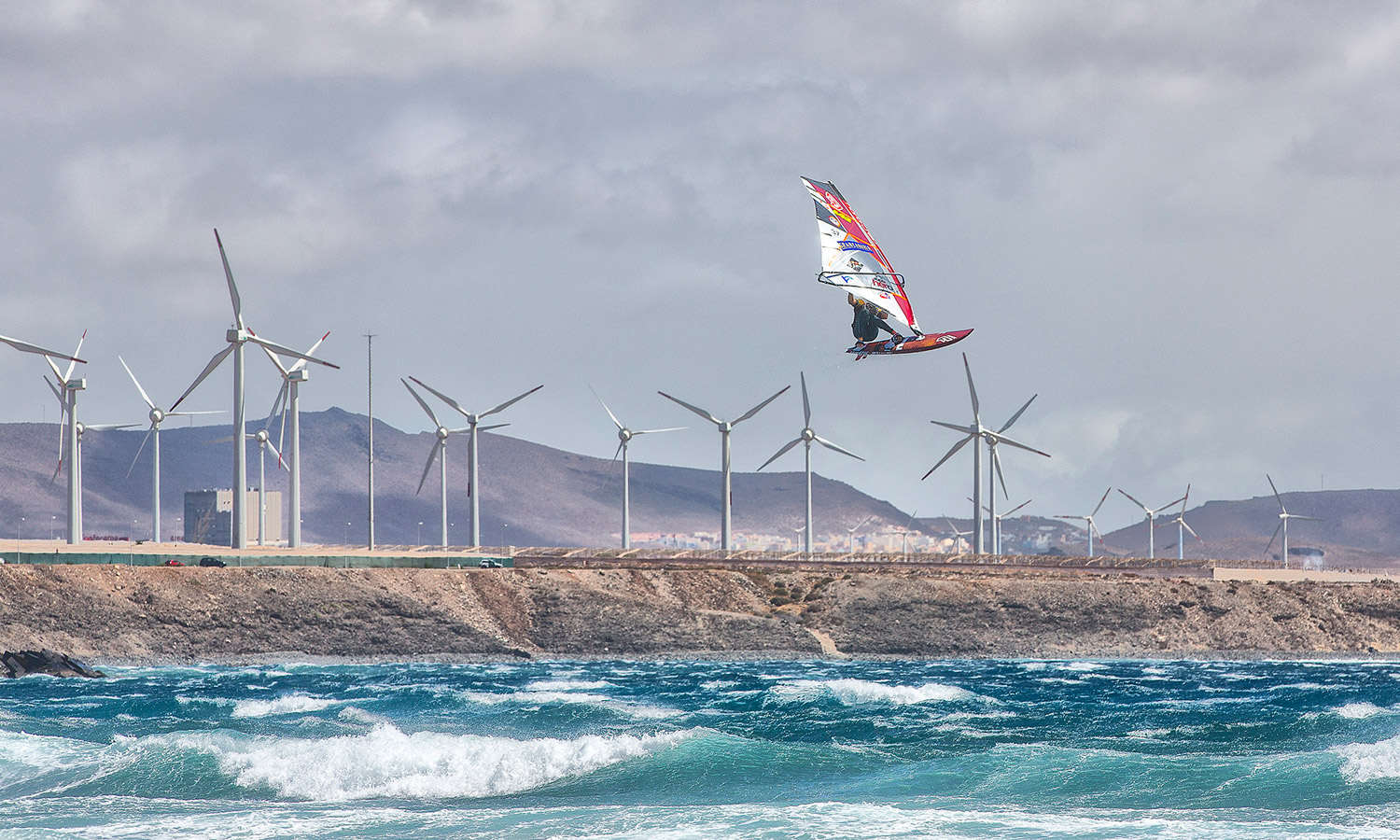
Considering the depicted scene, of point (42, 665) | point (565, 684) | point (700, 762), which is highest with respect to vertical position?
point (700, 762)

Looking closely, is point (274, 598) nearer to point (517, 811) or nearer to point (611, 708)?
point (611, 708)

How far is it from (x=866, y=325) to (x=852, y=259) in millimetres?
3993

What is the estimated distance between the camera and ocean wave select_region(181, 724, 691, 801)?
50000mm

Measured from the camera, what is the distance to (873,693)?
252ft

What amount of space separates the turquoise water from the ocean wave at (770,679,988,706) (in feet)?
0.86

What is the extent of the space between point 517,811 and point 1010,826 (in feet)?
48.8

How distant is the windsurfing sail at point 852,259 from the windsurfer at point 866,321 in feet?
2.38

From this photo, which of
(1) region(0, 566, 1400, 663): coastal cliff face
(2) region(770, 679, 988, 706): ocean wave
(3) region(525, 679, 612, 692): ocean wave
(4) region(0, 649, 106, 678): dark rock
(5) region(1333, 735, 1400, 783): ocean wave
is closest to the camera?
(5) region(1333, 735, 1400, 783): ocean wave

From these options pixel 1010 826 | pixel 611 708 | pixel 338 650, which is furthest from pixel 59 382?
pixel 1010 826

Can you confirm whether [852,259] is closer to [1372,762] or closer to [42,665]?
[1372,762]

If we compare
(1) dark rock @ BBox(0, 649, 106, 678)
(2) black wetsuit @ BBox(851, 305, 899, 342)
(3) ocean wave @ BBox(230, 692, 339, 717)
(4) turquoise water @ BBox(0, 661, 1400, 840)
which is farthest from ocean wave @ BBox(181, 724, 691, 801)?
(1) dark rock @ BBox(0, 649, 106, 678)

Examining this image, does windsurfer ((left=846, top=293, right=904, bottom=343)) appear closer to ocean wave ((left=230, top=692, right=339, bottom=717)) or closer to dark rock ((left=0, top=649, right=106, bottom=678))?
ocean wave ((left=230, top=692, right=339, bottom=717))

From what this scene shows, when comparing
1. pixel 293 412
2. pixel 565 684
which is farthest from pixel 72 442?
pixel 565 684

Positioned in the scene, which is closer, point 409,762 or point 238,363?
point 409,762
